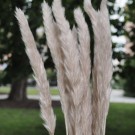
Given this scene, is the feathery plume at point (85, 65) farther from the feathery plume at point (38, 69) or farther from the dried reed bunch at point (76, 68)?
the feathery plume at point (38, 69)

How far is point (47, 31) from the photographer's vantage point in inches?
69.7

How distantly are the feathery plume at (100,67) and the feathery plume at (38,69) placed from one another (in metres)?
0.21

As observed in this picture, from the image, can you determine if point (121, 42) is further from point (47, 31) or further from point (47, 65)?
point (47, 31)

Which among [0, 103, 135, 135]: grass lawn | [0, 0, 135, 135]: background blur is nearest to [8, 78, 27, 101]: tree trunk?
[0, 0, 135, 135]: background blur

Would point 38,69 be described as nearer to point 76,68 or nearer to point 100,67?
point 76,68

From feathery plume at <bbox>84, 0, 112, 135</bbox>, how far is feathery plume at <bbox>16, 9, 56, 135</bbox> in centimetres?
21

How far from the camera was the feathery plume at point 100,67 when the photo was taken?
5.82 feet

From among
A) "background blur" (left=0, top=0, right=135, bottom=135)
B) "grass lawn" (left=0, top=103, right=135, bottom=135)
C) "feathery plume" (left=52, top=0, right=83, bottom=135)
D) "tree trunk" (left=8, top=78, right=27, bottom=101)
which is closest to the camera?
"feathery plume" (left=52, top=0, right=83, bottom=135)

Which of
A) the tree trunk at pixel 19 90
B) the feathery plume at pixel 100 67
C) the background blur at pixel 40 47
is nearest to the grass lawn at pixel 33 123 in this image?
the background blur at pixel 40 47

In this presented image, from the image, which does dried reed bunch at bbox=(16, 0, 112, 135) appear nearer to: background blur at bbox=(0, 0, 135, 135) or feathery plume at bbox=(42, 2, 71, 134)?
feathery plume at bbox=(42, 2, 71, 134)

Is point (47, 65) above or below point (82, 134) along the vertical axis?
below

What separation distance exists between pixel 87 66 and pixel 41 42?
29.0ft

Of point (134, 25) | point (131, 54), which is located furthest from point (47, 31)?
point (131, 54)

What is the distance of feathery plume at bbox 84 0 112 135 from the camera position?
1.77 metres
